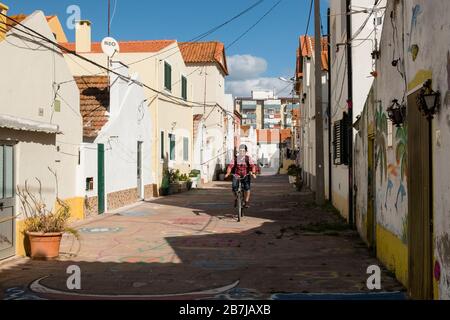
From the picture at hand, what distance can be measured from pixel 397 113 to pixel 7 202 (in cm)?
632

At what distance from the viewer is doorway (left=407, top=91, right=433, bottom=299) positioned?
17.8 feet

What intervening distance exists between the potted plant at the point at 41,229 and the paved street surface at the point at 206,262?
284mm

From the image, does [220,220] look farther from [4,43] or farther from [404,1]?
[404,1]

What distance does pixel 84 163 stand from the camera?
584 inches

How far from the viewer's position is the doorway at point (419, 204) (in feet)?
17.8

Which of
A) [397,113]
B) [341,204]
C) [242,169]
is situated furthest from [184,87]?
[397,113]

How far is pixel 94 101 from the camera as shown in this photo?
17.6 meters

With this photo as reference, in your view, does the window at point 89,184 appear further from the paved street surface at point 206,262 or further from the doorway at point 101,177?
the paved street surface at point 206,262

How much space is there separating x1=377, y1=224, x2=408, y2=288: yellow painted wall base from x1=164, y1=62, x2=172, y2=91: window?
1733 cm

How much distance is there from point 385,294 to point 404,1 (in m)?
3.54

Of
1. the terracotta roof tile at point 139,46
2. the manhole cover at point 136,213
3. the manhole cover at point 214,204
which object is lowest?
the manhole cover at point 136,213

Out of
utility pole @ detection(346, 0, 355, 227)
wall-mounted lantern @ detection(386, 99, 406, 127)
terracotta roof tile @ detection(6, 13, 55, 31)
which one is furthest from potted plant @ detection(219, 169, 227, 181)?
wall-mounted lantern @ detection(386, 99, 406, 127)

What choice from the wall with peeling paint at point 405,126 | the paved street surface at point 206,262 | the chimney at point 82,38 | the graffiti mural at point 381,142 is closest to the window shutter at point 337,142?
the paved street surface at point 206,262
